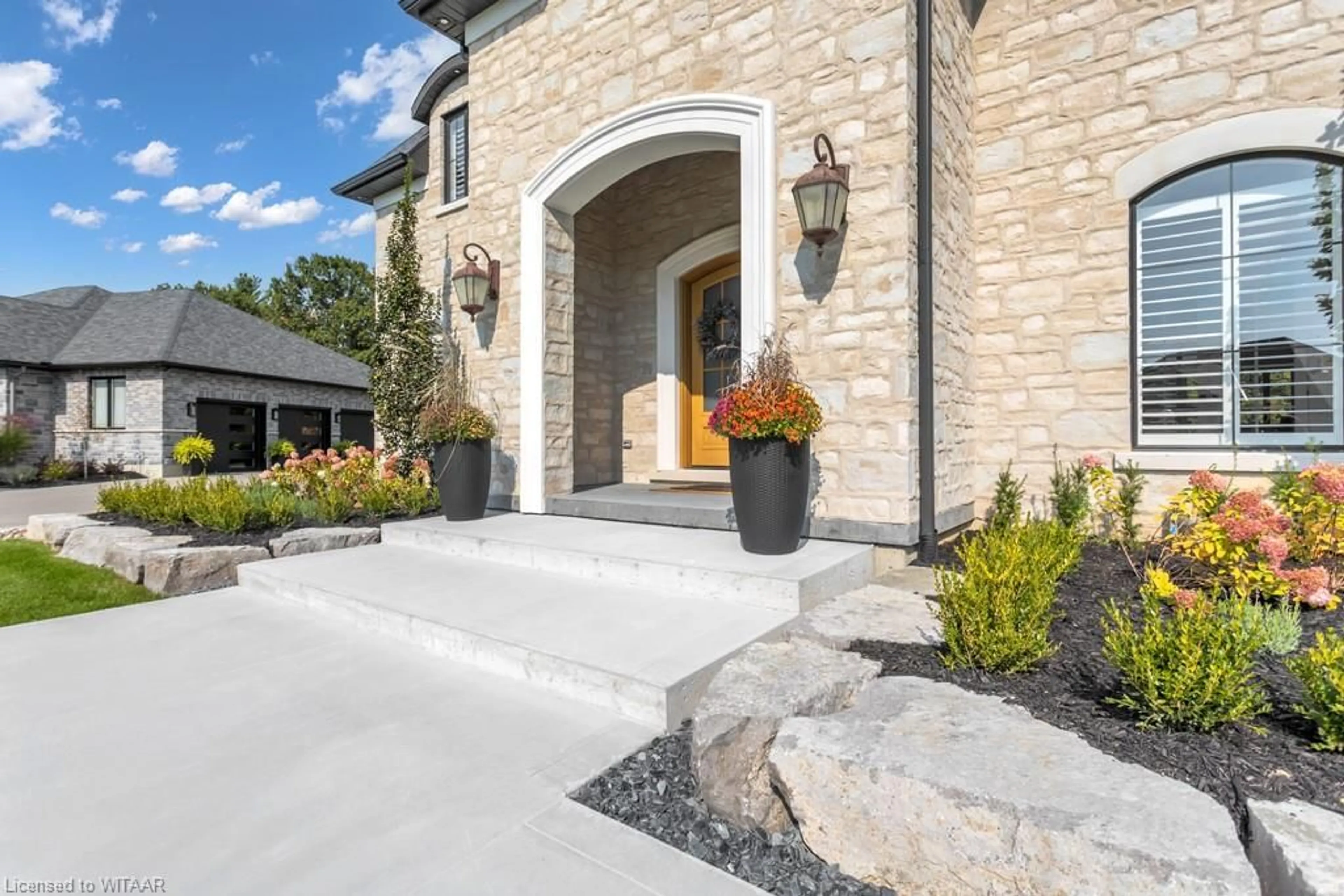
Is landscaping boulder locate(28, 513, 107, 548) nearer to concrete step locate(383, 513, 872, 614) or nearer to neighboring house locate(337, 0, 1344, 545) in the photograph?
concrete step locate(383, 513, 872, 614)

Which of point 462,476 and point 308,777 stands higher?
point 462,476

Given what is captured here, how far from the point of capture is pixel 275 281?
3575 cm

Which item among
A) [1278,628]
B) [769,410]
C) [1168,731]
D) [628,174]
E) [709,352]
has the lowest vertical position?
[1168,731]

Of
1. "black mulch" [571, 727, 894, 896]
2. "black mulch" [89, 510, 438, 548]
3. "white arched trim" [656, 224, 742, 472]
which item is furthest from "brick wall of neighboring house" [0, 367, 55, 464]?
"black mulch" [571, 727, 894, 896]

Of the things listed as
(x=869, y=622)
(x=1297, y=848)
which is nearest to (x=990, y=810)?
(x=1297, y=848)

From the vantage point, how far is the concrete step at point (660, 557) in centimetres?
312

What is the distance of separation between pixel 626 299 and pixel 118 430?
16.0 meters

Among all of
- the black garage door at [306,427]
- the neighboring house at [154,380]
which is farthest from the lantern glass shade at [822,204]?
the black garage door at [306,427]

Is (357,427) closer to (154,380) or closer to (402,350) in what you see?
(154,380)

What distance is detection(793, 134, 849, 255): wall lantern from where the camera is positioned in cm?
376

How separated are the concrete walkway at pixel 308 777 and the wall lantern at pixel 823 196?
3.06 m

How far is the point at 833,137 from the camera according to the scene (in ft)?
A: 13.0

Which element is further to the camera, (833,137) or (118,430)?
(118,430)

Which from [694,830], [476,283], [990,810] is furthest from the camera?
[476,283]
